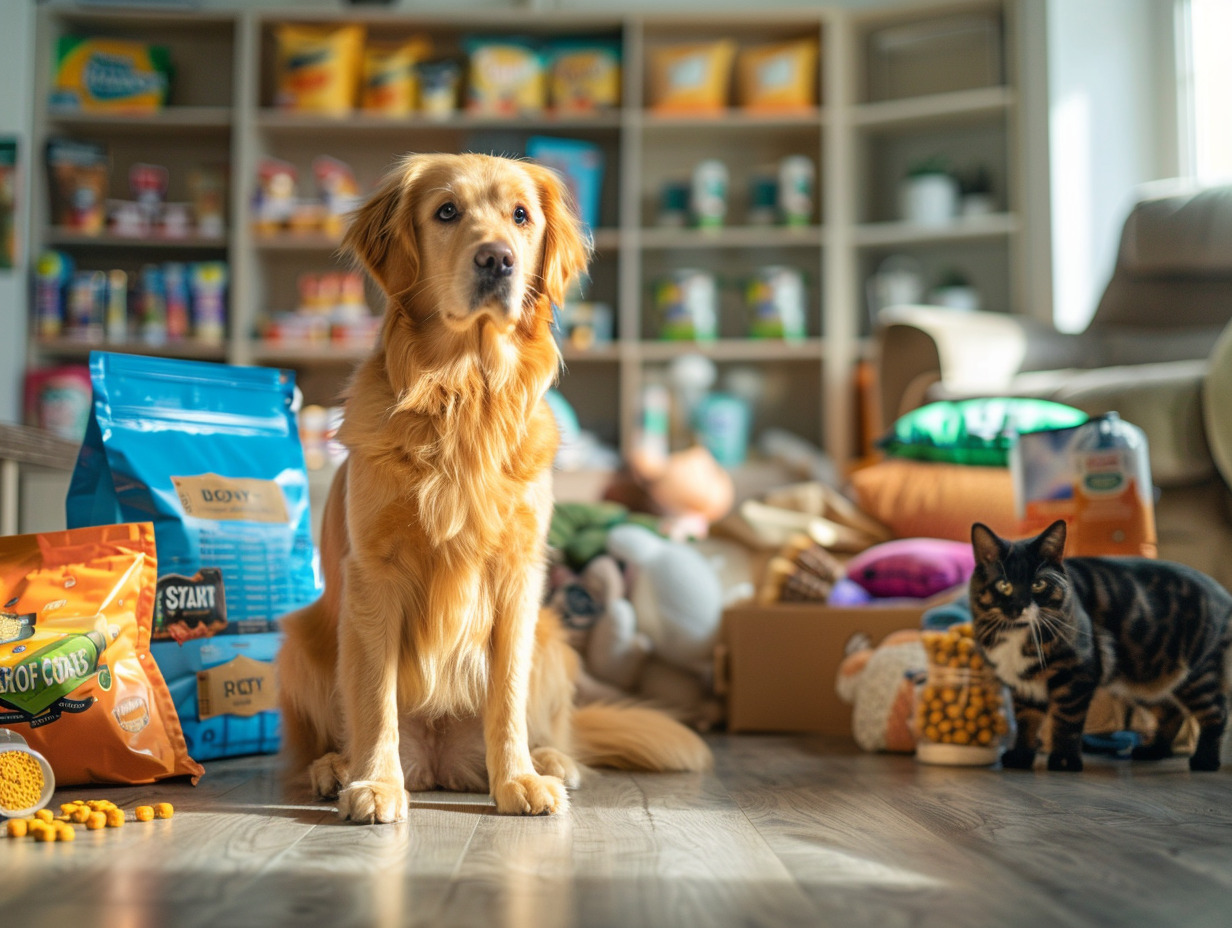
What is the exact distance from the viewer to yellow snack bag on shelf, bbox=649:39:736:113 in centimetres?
388

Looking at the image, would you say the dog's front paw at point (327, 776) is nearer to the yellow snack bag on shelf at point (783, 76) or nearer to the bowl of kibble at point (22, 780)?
the bowl of kibble at point (22, 780)

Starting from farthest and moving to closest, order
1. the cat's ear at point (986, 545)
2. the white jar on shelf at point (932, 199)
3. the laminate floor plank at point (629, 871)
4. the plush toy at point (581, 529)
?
1. the white jar on shelf at point (932, 199)
2. the plush toy at point (581, 529)
3. the cat's ear at point (986, 545)
4. the laminate floor plank at point (629, 871)

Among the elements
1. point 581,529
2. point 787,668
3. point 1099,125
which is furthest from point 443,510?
point 1099,125

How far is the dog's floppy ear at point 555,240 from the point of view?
137 cm

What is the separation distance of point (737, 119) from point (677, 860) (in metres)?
3.38

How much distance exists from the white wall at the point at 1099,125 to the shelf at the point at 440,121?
1.57 m

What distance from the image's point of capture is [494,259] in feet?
4.00

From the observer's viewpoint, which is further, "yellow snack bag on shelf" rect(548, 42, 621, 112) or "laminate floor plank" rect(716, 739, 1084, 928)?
"yellow snack bag on shelf" rect(548, 42, 621, 112)

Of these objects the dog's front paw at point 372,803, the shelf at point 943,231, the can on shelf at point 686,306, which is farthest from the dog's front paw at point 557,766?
the shelf at point 943,231

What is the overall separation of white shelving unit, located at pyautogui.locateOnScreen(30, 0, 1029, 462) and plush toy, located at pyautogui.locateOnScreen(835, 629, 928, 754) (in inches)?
83.5

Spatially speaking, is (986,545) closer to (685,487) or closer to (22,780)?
(22,780)

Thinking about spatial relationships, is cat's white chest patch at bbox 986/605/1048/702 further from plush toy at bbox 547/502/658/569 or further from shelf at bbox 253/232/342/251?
shelf at bbox 253/232/342/251

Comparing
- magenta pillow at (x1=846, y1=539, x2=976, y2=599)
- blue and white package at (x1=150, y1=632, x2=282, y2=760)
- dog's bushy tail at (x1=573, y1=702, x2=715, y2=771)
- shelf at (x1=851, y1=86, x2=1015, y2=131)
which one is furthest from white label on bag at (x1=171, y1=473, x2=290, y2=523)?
shelf at (x1=851, y1=86, x2=1015, y2=131)

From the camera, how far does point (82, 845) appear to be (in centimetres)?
102
